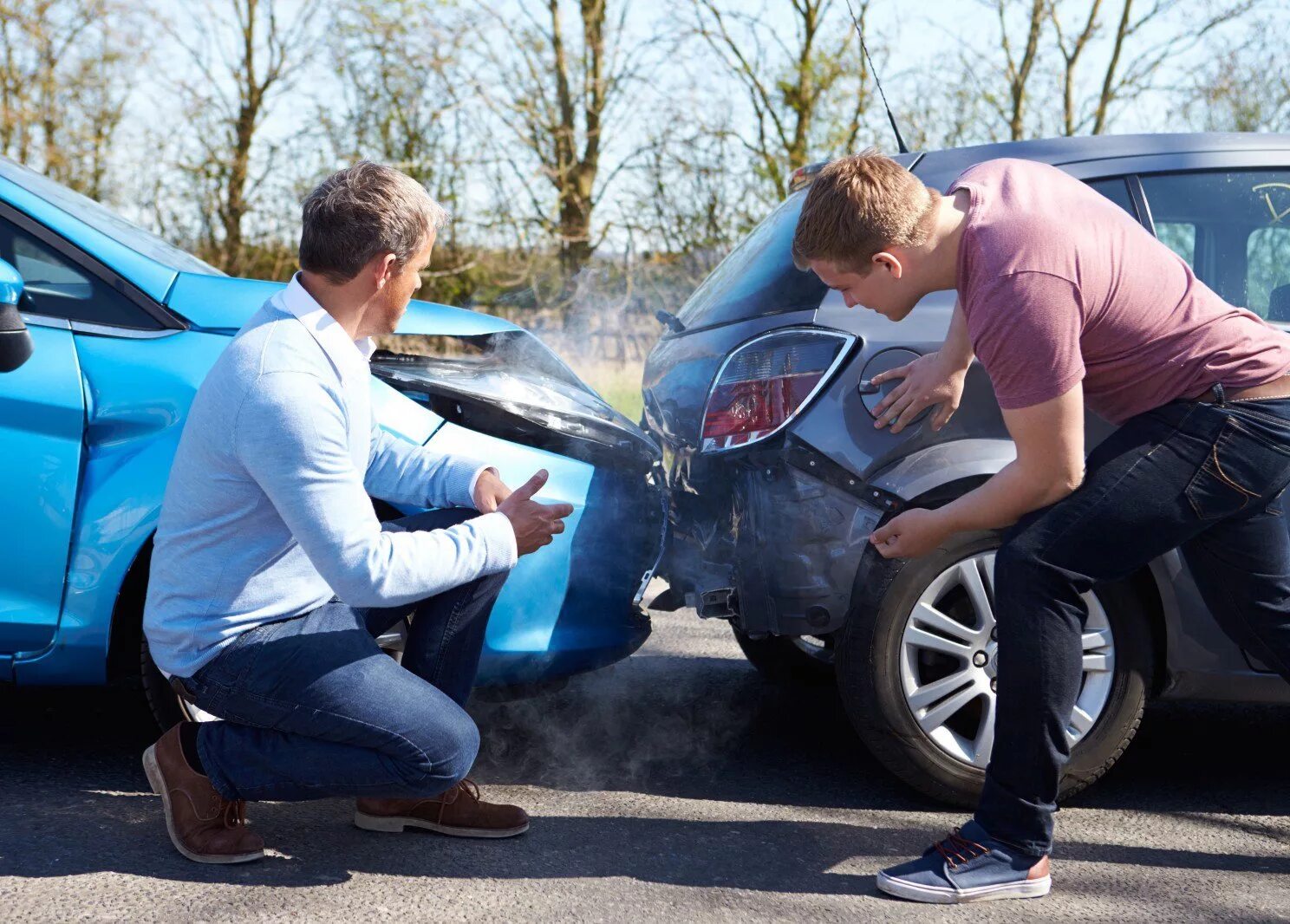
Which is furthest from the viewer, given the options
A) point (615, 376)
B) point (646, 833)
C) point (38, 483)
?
point (615, 376)

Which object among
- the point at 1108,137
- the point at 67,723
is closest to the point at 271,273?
the point at 67,723

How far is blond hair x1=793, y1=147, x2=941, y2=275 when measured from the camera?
234 centimetres

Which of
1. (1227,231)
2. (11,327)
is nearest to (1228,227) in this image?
(1227,231)

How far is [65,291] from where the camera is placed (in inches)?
113

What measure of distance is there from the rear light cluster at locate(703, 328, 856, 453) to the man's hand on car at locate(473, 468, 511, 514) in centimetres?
60

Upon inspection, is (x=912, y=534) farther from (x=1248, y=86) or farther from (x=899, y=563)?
(x=1248, y=86)

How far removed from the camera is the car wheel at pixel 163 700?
9.27ft

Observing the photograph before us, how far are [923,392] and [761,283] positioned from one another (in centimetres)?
59

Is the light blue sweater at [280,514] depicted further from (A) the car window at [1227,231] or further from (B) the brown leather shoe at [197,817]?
(A) the car window at [1227,231]

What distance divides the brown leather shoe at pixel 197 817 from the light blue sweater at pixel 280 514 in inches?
8.8

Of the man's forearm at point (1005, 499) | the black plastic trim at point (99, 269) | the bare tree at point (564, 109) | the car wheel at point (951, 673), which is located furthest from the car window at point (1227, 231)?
the bare tree at point (564, 109)

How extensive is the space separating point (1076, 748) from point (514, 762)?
54.1 inches

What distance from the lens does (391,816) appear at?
2766mm

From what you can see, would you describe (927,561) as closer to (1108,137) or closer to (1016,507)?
(1016,507)
